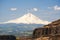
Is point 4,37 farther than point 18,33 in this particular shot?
No

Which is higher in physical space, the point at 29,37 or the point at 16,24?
the point at 16,24

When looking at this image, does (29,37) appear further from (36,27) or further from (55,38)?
(55,38)

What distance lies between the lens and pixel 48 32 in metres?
10.6

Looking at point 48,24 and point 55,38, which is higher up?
point 48,24

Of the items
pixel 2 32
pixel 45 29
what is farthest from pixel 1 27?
pixel 45 29

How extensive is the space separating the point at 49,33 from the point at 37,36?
0.67 metres

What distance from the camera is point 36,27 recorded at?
35.8 ft

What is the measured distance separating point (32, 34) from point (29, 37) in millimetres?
215

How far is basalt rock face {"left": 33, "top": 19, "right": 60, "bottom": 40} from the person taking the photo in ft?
34.4

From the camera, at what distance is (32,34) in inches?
432

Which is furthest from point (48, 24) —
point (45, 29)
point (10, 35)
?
point (10, 35)

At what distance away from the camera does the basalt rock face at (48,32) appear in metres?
10.5

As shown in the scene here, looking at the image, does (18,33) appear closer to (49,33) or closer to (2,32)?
(2,32)

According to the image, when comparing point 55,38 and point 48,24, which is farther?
point 48,24
